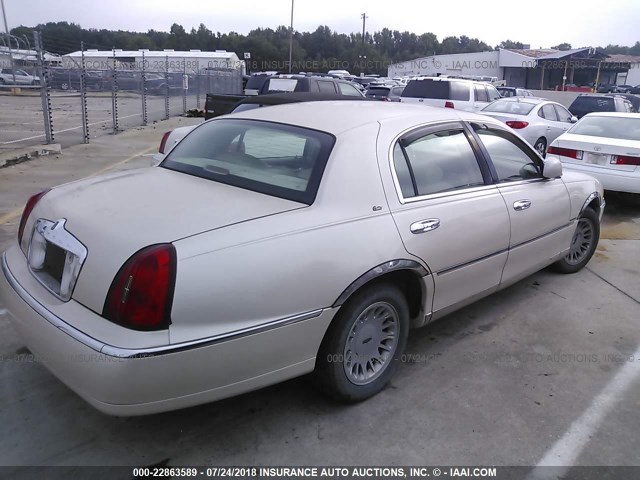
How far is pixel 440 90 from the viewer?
14477 millimetres

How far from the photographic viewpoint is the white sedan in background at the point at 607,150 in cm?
747

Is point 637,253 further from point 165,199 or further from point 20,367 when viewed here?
point 20,367

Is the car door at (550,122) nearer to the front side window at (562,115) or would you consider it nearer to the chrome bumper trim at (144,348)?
the front side window at (562,115)

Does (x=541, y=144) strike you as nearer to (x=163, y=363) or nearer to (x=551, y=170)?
(x=551, y=170)

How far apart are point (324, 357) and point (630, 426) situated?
1.75 metres

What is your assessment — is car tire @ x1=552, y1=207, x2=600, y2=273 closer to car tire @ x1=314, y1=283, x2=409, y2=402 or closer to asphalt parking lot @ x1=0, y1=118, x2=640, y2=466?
asphalt parking lot @ x1=0, y1=118, x2=640, y2=466

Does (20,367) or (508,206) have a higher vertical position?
(508,206)

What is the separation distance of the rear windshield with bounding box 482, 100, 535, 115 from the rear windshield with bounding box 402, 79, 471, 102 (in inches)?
69.2

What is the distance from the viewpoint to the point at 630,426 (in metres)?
2.92

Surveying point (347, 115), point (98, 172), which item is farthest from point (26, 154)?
point (347, 115)

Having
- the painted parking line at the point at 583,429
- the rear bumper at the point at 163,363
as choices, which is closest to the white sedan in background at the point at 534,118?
the painted parking line at the point at 583,429

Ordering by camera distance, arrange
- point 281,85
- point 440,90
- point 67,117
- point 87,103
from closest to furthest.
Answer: point 281,85 → point 440,90 → point 67,117 → point 87,103

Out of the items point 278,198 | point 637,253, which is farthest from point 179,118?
point 278,198

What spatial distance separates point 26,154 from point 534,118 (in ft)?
34.6
